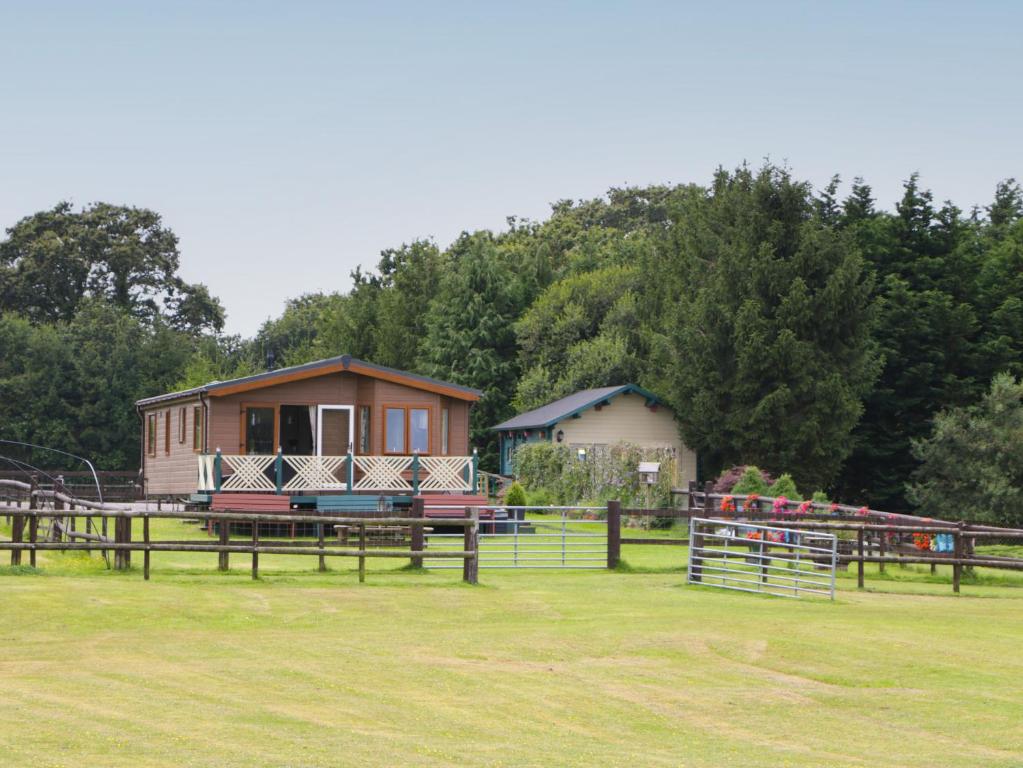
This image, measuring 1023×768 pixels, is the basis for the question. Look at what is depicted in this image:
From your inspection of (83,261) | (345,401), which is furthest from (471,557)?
(83,261)

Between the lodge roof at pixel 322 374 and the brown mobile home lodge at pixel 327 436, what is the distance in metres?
0.04

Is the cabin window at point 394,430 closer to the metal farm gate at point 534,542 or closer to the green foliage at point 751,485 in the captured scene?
the metal farm gate at point 534,542

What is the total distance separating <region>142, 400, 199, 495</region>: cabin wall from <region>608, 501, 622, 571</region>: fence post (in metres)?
17.2

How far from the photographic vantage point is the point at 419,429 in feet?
126

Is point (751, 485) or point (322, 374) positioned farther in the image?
point (322, 374)

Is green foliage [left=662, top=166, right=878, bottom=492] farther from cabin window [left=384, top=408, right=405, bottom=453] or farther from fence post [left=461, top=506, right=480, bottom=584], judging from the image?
fence post [left=461, top=506, right=480, bottom=584]

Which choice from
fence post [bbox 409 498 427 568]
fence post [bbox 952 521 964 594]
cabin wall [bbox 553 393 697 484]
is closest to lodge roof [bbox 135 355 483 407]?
cabin wall [bbox 553 393 697 484]

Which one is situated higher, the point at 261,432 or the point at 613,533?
the point at 261,432

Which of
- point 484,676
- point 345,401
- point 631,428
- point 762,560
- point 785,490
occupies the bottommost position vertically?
point 484,676

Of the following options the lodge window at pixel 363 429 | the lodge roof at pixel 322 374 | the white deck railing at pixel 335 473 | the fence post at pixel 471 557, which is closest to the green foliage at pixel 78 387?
the lodge roof at pixel 322 374

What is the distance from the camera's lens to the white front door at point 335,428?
37781 mm

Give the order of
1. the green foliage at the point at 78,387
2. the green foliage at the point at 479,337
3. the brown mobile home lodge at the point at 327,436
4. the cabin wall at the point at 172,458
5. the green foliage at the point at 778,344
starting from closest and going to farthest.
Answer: the brown mobile home lodge at the point at 327,436
the cabin wall at the point at 172,458
the green foliage at the point at 778,344
the green foliage at the point at 479,337
the green foliage at the point at 78,387

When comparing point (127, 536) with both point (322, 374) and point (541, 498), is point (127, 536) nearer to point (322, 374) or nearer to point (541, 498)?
point (322, 374)

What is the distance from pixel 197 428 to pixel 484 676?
2699cm
